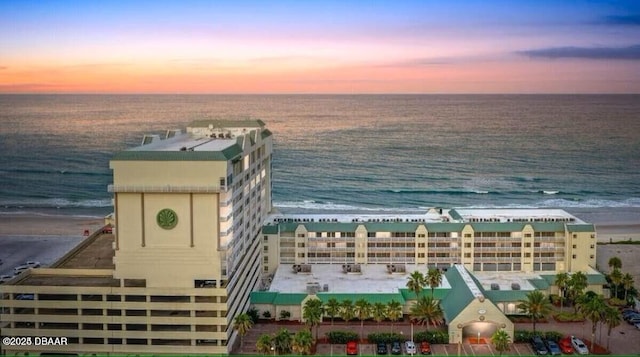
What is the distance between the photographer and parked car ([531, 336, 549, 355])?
46.8m

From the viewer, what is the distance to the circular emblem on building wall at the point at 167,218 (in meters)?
45.7

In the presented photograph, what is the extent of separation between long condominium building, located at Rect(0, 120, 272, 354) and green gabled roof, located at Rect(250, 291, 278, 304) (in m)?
8.10

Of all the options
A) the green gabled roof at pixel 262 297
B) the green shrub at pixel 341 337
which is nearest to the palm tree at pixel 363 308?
the green shrub at pixel 341 337

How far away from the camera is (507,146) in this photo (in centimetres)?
17562

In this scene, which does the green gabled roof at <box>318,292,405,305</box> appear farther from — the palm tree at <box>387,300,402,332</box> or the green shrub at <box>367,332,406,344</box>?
the green shrub at <box>367,332,406,344</box>

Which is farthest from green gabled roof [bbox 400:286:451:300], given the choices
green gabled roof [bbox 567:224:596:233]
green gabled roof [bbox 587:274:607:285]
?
green gabled roof [bbox 567:224:596:233]

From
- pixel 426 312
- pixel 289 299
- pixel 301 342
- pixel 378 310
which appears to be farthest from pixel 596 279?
pixel 301 342

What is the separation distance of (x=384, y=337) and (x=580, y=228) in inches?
1077

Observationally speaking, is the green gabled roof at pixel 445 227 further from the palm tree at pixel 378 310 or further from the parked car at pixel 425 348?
the parked car at pixel 425 348

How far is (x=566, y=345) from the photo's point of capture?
47.7 meters

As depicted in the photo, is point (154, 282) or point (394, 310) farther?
point (394, 310)

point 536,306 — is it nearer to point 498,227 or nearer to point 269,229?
point 498,227

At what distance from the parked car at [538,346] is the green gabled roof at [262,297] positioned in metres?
21.5

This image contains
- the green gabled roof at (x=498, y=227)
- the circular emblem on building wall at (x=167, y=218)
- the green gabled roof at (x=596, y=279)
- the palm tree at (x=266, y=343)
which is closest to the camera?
the palm tree at (x=266, y=343)
